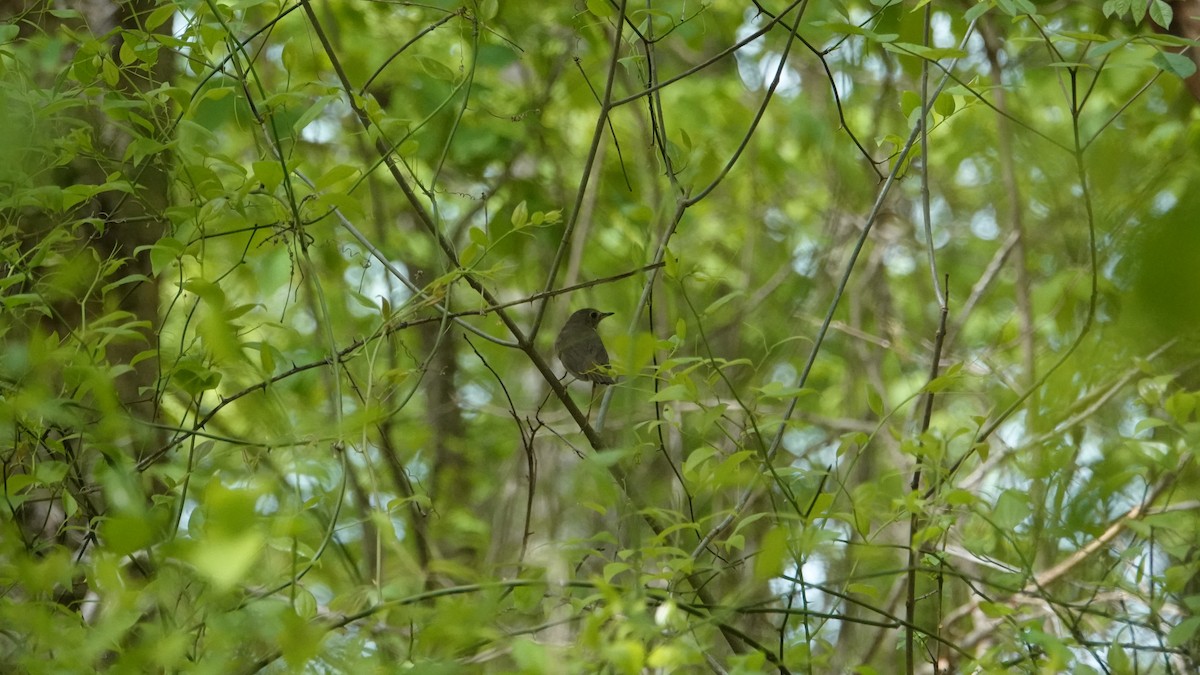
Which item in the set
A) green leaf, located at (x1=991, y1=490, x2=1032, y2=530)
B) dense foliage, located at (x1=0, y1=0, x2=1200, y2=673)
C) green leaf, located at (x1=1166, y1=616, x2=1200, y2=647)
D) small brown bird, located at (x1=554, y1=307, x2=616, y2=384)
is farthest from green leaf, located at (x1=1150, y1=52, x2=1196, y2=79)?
small brown bird, located at (x1=554, y1=307, x2=616, y2=384)

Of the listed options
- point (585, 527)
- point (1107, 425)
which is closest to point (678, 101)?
point (585, 527)

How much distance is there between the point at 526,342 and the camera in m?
2.00

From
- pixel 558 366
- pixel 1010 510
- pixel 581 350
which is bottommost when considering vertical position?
pixel 1010 510

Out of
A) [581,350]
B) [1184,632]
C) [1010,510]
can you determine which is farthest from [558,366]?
[1184,632]

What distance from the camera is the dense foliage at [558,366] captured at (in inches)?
52.0

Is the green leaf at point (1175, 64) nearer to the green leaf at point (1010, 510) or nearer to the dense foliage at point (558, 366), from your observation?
the dense foliage at point (558, 366)

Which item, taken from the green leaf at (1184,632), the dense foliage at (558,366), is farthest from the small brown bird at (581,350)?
the green leaf at (1184,632)

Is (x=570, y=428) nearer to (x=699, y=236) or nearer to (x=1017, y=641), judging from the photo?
(x=699, y=236)

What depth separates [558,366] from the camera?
16.6ft

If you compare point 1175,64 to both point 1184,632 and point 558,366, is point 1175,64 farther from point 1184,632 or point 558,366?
point 558,366

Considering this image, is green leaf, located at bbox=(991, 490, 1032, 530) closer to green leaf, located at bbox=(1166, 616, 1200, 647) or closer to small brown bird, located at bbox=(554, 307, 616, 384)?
green leaf, located at bbox=(1166, 616, 1200, 647)

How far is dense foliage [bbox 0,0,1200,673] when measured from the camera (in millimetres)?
1320

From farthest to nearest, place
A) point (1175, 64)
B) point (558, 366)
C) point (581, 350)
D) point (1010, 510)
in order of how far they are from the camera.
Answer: point (558, 366) → point (581, 350) → point (1010, 510) → point (1175, 64)

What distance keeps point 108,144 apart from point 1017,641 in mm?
2169
